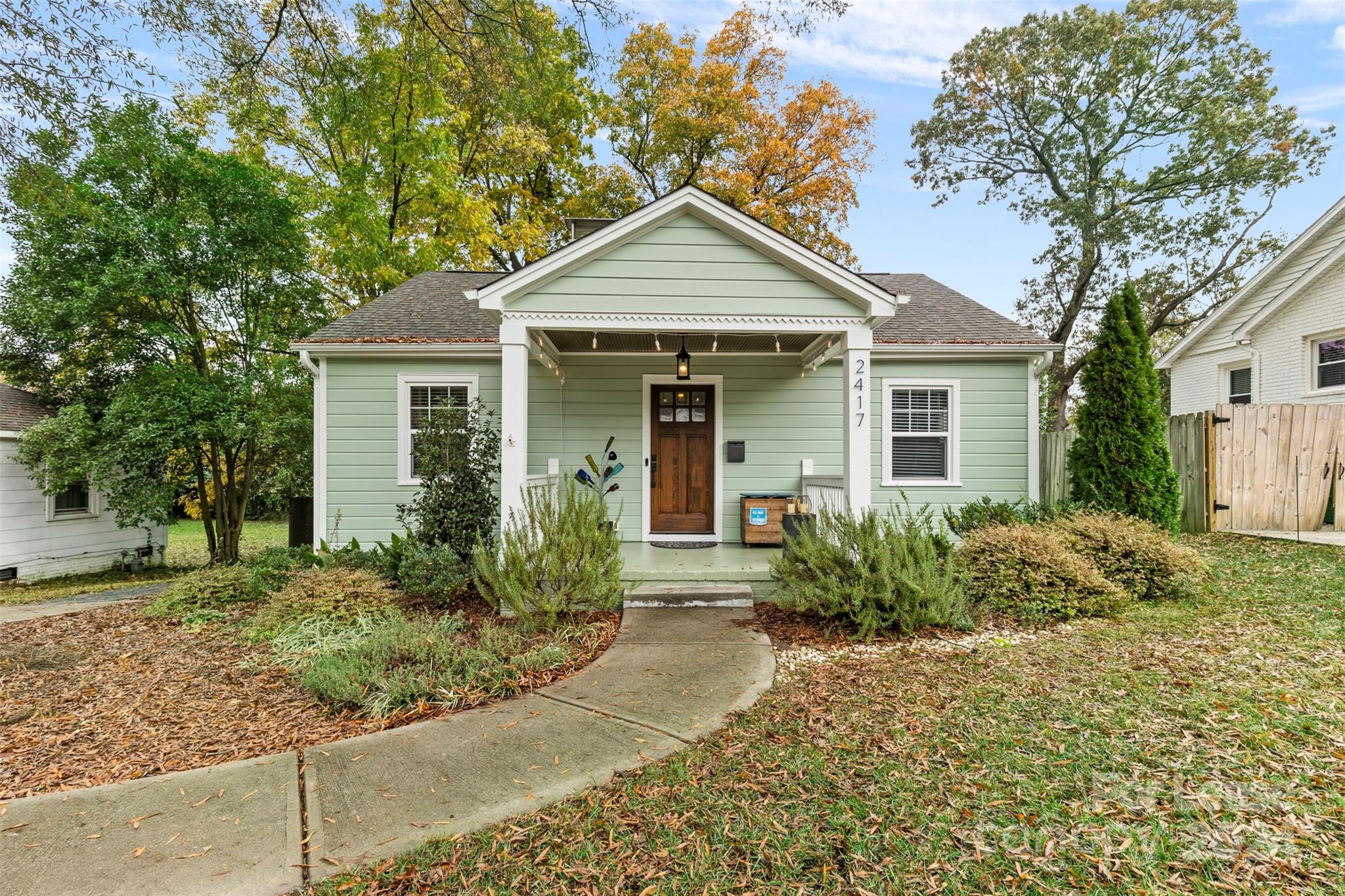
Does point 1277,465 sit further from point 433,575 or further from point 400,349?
point 400,349

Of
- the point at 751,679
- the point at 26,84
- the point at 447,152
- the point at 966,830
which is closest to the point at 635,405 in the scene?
the point at 751,679

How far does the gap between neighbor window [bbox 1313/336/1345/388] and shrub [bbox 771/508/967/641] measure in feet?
34.1

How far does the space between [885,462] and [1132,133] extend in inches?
672

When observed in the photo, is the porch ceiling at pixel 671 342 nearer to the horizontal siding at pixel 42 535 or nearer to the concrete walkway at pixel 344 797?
the concrete walkway at pixel 344 797

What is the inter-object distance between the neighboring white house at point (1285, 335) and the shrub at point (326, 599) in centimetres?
1402

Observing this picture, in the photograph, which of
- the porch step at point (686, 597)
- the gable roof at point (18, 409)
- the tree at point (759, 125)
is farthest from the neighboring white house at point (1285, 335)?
the gable roof at point (18, 409)

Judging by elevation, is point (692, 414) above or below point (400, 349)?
below

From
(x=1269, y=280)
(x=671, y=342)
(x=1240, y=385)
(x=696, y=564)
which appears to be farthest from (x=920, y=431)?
(x=1269, y=280)

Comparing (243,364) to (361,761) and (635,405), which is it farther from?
(361,761)

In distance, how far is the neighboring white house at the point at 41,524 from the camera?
28.5ft

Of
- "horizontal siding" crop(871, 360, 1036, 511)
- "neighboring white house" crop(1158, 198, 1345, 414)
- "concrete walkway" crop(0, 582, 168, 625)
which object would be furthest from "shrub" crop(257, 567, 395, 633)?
"neighboring white house" crop(1158, 198, 1345, 414)

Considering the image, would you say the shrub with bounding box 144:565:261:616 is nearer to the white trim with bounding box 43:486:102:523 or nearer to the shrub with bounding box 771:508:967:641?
the white trim with bounding box 43:486:102:523

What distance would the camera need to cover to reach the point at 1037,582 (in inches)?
199

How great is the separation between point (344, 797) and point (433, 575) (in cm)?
341
